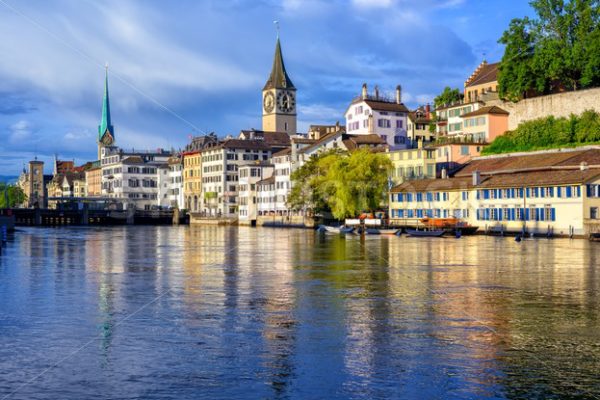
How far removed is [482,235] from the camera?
95.6 m

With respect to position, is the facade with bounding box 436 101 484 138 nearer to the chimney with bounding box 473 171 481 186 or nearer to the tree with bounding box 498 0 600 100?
the tree with bounding box 498 0 600 100

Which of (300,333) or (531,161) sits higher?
(531,161)

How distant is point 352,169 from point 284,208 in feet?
131

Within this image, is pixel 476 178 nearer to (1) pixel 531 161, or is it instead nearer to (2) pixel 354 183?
(1) pixel 531 161

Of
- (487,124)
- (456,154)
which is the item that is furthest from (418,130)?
(456,154)

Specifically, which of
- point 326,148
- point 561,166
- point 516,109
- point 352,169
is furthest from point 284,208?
point 561,166

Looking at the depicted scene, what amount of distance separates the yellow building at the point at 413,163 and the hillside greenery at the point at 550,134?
9085 mm

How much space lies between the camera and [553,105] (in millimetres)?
105125

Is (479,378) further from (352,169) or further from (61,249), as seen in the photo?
(352,169)

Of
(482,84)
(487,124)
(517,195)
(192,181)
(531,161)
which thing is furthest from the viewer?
(192,181)

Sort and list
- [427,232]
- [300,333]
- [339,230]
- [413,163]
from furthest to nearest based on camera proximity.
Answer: [413,163] < [339,230] < [427,232] < [300,333]

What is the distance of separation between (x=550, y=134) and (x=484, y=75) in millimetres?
32353

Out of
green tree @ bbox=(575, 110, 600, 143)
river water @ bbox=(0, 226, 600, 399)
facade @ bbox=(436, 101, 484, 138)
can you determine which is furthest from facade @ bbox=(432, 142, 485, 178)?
river water @ bbox=(0, 226, 600, 399)

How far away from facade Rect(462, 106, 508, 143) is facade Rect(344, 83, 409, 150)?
25772 mm
